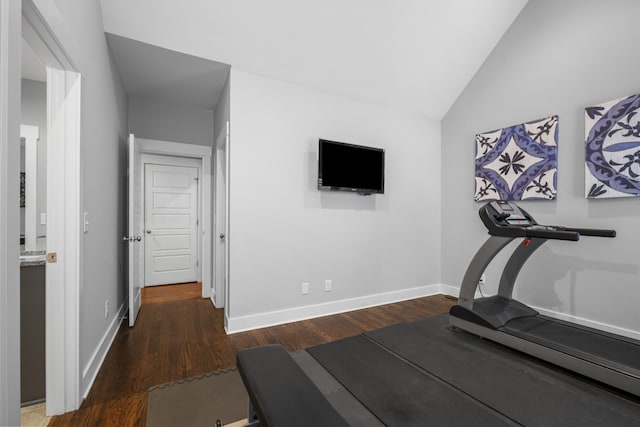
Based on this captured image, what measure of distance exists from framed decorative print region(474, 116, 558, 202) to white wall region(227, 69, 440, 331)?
694mm

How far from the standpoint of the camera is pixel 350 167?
10.5 ft

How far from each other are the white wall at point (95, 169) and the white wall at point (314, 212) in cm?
101

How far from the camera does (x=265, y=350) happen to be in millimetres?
1221

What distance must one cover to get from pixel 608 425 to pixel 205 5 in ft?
11.6

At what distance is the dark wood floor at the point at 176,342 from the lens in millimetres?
1683

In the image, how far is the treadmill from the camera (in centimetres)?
153

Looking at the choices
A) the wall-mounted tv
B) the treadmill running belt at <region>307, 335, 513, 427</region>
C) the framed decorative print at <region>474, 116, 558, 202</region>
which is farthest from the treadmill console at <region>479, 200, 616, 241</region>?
the wall-mounted tv

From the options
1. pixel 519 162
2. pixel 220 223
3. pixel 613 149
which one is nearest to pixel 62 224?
pixel 220 223

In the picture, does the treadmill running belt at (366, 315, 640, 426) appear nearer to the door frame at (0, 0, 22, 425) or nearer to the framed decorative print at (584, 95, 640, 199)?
→ the door frame at (0, 0, 22, 425)

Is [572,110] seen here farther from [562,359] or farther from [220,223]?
[220,223]

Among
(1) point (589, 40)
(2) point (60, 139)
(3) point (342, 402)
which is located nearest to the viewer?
(3) point (342, 402)

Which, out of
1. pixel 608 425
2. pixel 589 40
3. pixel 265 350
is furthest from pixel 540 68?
pixel 265 350

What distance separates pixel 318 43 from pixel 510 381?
3.05m

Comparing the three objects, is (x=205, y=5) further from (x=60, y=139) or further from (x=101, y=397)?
(x=101, y=397)
